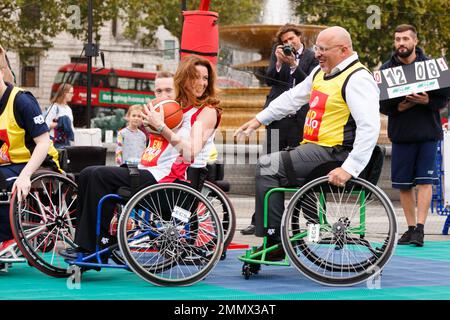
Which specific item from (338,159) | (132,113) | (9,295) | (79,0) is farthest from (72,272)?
(79,0)

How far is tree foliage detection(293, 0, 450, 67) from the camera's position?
3928 centimetres

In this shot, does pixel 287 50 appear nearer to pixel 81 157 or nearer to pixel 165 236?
pixel 81 157

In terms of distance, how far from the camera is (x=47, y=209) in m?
6.99

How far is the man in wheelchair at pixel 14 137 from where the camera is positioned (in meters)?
6.96

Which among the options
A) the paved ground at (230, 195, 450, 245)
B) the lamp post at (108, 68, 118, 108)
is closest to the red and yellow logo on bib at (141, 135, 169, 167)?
the paved ground at (230, 195, 450, 245)

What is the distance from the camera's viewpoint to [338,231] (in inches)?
257

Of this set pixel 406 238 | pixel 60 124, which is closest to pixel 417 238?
pixel 406 238

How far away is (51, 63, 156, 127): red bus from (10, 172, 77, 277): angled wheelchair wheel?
41.9m

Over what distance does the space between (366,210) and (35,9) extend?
41339 millimetres

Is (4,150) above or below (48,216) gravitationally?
above

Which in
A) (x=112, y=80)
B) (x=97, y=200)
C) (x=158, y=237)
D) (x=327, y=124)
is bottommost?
(x=158, y=237)

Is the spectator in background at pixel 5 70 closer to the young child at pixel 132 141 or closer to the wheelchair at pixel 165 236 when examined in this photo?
the wheelchair at pixel 165 236

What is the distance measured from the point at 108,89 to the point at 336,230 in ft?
155

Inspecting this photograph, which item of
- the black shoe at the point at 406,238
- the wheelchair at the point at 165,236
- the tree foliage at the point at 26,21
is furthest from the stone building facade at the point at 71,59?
the wheelchair at the point at 165,236
